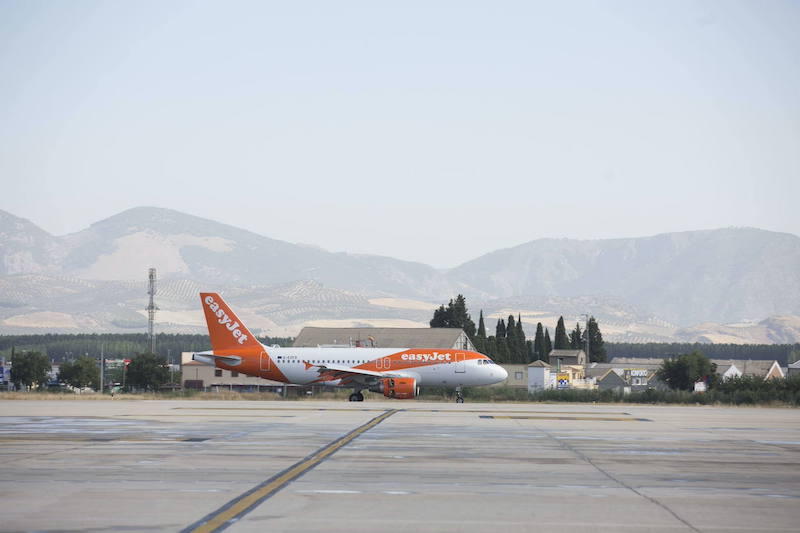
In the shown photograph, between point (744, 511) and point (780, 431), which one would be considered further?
point (780, 431)

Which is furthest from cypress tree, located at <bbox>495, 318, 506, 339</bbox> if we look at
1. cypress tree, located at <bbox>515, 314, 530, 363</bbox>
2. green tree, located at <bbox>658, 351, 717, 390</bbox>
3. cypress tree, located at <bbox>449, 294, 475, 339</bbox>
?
green tree, located at <bbox>658, 351, 717, 390</bbox>

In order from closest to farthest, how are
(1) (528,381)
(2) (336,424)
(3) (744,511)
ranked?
(3) (744,511), (2) (336,424), (1) (528,381)

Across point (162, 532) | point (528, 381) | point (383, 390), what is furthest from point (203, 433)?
point (528, 381)

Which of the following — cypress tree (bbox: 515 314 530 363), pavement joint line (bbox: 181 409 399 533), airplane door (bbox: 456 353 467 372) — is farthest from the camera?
cypress tree (bbox: 515 314 530 363)

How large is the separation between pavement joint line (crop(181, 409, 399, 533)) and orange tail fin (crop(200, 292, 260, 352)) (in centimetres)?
4052

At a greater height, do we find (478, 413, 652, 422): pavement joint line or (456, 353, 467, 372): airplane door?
(456, 353, 467, 372): airplane door

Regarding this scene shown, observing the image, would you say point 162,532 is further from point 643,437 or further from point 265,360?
point 265,360

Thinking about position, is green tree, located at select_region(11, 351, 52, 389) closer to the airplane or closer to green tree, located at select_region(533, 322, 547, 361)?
green tree, located at select_region(533, 322, 547, 361)

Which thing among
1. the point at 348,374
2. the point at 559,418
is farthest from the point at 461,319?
the point at 559,418

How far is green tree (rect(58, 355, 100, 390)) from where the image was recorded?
168 meters

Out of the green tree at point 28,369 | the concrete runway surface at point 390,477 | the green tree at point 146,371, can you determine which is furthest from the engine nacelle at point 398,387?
the green tree at point 28,369

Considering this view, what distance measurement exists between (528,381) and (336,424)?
75845 mm

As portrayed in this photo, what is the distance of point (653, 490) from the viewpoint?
19.2 m

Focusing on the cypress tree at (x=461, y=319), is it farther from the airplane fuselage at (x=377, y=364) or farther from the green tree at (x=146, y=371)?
the airplane fuselage at (x=377, y=364)
